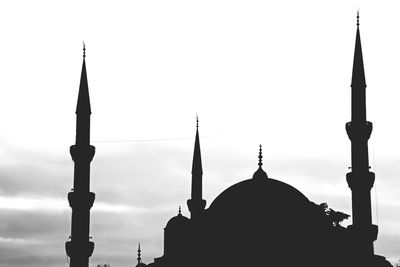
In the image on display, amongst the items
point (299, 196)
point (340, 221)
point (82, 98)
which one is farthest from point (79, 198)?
point (340, 221)

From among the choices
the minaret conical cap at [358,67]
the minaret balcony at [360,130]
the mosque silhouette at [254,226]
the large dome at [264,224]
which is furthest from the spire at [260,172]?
the minaret conical cap at [358,67]

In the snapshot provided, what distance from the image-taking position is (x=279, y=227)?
103 feet

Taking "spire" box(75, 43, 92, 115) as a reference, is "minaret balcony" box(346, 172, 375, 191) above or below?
below

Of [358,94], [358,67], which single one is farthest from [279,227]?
[358,67]

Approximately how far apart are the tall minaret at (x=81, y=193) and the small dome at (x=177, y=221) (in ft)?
25.9

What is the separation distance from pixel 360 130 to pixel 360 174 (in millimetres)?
1557

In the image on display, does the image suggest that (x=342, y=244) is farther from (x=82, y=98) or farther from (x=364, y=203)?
(x=82, y=98)

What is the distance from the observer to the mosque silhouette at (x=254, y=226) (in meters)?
30.4

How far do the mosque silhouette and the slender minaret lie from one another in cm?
4

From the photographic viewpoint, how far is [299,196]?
31.8m

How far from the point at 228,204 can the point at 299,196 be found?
2777 millimetres

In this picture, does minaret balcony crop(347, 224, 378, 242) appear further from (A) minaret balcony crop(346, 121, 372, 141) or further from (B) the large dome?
(A) minaret balcony crop(346, 121, 372, 141)

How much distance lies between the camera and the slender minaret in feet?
94.0

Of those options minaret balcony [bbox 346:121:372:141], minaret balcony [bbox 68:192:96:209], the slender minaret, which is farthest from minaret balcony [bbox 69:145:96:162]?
minaret balcony [bbox 346:121:372:141]
